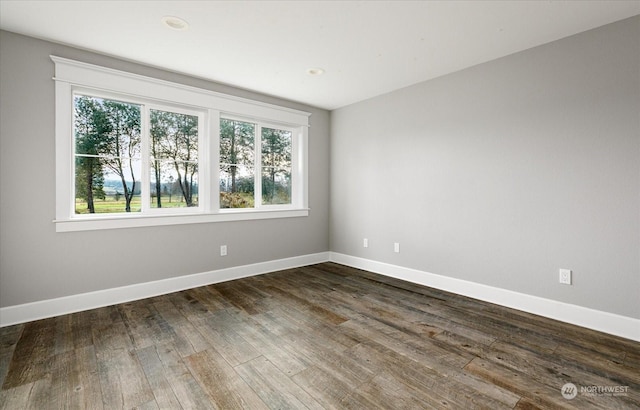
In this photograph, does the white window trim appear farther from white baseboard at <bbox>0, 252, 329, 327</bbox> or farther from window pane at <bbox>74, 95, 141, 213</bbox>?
white baseboard at <bbox>0, 252, 329, 327</bbox>

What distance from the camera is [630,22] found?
92.6 inches

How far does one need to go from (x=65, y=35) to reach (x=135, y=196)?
1563 mm

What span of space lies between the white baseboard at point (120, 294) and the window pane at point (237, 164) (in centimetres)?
89

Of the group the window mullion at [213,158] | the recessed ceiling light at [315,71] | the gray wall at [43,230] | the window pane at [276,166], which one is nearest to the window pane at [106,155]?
the gray wall at [43,230]

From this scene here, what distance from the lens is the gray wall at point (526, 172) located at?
244cm

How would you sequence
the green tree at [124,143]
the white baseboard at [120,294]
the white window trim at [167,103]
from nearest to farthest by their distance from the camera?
the white baseboard at [120,294] < the white window trim at [167,103] < the green tree at [124,143]

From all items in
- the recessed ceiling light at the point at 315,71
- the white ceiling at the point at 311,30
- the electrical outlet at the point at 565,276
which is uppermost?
the recessed ceiling light at the point at 315,71

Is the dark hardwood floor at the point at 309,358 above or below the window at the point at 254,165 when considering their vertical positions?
below

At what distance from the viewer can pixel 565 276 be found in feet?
8.84

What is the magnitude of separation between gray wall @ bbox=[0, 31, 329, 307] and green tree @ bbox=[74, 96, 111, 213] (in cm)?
24

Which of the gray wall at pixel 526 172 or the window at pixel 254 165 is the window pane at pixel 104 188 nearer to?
the window at pixel 254 165

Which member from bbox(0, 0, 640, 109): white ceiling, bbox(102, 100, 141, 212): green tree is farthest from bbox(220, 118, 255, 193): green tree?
bbox(102, 100, 141, 212): green tree

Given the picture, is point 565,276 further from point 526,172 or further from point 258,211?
point 258,211

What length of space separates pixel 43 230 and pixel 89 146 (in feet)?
2.93
